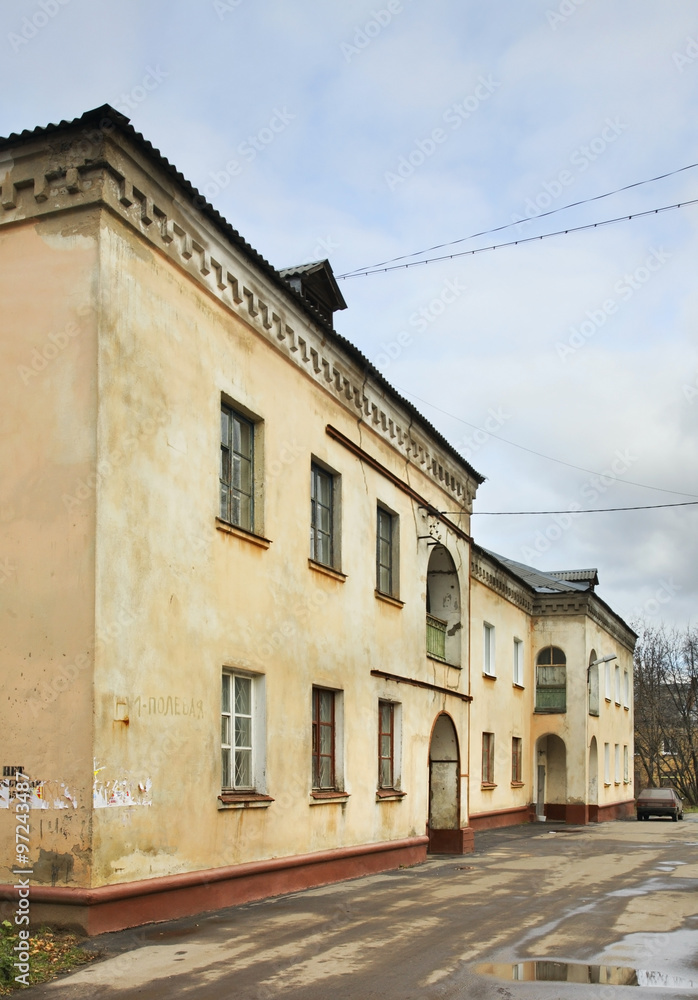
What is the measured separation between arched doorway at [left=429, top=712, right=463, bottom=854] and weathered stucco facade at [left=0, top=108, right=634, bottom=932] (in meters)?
2.93

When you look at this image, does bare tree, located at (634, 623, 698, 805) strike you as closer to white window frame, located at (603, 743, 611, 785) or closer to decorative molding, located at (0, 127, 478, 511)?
white window frame, located at (603, 743, 611, 785)

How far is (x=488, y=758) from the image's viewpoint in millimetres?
29359

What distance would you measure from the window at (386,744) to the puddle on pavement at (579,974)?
25.9 feet

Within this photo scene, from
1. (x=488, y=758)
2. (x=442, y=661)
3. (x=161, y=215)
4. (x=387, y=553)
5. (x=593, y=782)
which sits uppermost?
(x=161, y=215)

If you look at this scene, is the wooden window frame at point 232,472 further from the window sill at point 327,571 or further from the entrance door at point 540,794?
the entrance door at point 540,794

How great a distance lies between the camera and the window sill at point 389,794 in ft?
53.4

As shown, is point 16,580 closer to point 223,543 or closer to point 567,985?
point 223,543

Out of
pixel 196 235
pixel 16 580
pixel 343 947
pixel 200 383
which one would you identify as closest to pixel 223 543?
pixel 200 383

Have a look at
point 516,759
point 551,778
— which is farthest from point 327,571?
point 551,778

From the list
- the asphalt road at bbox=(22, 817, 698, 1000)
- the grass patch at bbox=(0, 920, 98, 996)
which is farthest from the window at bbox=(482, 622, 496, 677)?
the grass patch at bbox=(0, 920, 98, 996)

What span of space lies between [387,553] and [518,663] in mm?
16935

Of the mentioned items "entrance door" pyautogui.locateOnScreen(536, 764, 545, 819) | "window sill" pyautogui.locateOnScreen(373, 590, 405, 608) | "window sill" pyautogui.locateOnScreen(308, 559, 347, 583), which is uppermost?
"window sill" pyautogui.locateOnScreen(308, 559, 347, 583)

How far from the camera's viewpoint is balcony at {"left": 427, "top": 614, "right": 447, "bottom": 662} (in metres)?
19.8

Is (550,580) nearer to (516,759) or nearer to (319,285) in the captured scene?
(516,759)
